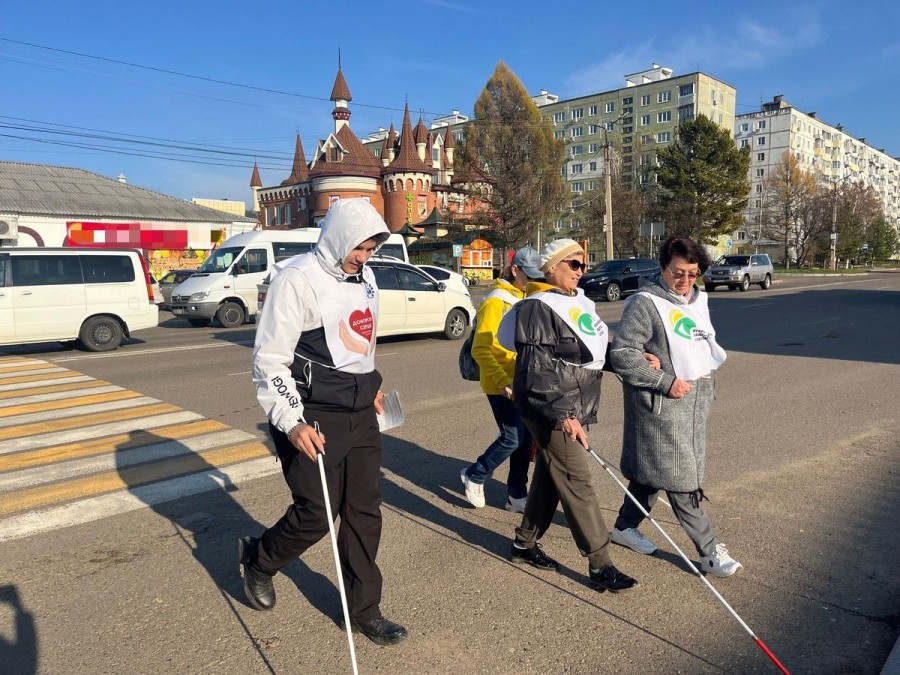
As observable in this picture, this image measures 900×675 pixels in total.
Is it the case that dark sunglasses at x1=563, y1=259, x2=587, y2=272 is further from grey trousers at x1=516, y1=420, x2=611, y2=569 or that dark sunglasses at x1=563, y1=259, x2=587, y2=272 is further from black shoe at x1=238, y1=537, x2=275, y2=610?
black shoe at x1=238, y1=537, x2=275, y2=610

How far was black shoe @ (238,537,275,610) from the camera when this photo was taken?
11.1ft

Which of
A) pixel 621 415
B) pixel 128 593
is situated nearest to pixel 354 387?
pixel 128 593

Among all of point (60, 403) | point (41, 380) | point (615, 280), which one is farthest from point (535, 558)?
point (615, 280)

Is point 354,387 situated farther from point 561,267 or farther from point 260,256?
point 260,256

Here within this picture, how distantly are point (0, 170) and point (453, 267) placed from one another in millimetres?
25339

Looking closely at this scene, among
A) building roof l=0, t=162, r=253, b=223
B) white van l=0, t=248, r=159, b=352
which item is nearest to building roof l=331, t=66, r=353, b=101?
building roof l=0, t=162, r=253, b=223

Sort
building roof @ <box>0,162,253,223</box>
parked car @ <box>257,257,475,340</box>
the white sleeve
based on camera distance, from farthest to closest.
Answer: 1. building roof @ <box>0,162,253,223</box>
2. parked car @ <box>257,257,475,340</box>
3. the white sleeve

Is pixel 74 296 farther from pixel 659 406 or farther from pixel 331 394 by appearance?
pixel 659 406

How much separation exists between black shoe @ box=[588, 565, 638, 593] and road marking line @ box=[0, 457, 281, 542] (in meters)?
2.99

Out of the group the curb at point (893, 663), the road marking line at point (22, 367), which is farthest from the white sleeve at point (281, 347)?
the road marking line at point (22, 367)

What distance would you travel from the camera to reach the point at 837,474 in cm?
550

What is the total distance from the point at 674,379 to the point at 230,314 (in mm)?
16602

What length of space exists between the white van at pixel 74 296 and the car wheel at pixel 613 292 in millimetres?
18216

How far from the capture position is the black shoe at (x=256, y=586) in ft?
11.1
